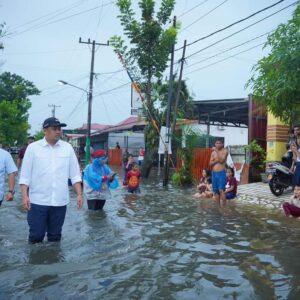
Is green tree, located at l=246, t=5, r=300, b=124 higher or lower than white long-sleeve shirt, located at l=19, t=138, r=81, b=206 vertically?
higher

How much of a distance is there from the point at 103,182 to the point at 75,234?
255cm

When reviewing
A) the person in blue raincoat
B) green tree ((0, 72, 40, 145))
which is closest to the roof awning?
the person in blue raincoat

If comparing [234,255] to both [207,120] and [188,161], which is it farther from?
[207,120]

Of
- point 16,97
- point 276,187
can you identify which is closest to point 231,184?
point 276,187

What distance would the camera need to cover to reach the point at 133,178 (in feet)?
44.4

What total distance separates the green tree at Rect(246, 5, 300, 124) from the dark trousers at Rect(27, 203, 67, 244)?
6.81m

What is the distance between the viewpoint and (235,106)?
72.6 feet

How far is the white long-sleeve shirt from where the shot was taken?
5.30m

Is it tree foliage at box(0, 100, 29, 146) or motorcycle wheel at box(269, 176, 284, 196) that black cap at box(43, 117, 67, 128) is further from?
tree foliage at box(0, 100, 29, 146)

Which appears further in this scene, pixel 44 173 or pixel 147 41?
pixel 147 41

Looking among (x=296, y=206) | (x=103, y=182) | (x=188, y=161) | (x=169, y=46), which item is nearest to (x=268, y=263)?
(x=296, y=206)

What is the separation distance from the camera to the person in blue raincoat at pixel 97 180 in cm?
930

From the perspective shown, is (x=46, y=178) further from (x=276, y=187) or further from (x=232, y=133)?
(x=232, y=133)

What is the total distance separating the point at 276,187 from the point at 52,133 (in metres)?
8.61
